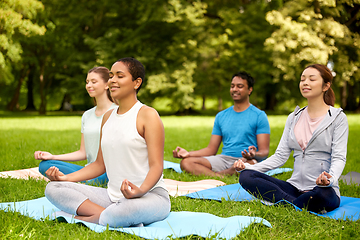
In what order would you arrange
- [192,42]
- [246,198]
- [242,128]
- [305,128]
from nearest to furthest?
[305,128]
[246,198]
[242,128]
[192,42]

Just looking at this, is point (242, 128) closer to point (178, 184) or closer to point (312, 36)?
point (178, 184)

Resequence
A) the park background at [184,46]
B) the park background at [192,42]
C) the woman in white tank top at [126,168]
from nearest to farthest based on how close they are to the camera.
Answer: the woman in white tank top at [126,168] → the park background at [184,46] → the park background at [192,42]

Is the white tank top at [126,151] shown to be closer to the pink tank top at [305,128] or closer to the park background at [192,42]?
the pink tank top at [305,128]

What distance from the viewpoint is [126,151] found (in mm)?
2828

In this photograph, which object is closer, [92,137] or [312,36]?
[92,137]

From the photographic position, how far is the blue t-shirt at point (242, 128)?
17.4 feet

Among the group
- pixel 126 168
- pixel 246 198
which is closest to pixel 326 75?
pixel 246 198

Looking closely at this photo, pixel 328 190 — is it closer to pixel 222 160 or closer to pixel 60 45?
pixel 222 160

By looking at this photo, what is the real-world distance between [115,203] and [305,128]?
2.12 meters

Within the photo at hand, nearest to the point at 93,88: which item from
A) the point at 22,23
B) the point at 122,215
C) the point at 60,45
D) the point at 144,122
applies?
the point at 144,122

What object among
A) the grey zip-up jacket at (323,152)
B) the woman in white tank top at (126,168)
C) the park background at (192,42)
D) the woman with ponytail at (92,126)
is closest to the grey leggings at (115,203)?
the woman in white tank top at (126,168)

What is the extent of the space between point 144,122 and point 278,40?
1696cm

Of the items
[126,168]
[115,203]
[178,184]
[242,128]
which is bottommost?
Answer: [178,184]

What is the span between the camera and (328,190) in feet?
10.6
